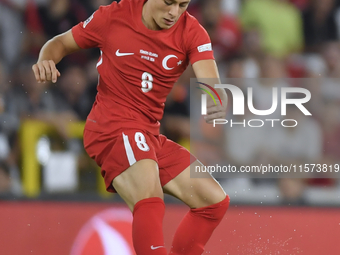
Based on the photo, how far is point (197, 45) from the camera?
8.07ft

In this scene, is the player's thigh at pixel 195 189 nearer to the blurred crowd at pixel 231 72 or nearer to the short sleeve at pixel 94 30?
the short sleeve at pixel 94 30

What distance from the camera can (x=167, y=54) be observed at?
2.48 m

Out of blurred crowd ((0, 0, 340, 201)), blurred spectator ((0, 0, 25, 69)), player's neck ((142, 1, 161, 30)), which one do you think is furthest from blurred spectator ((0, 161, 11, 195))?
player's neck ((142, 1, 161, 30))

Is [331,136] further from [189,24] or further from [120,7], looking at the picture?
[120,7]

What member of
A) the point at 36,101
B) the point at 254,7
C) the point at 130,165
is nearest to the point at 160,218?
the point at 130,165

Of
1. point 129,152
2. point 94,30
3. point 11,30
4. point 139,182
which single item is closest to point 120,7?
point 94,30

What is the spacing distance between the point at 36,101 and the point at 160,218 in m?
2.45

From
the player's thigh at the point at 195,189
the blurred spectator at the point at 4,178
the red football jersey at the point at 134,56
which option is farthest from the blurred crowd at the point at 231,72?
the red football jersey at the point at 134,56

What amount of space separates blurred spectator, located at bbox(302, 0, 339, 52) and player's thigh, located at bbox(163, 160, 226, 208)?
2.77m

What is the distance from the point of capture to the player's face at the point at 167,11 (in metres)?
2.33

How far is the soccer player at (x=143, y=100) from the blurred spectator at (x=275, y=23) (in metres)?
2.41

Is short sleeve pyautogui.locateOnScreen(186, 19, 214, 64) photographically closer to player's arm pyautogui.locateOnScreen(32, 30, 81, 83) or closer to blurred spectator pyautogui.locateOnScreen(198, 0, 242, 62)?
player's arm pyautogui.locateOnScreen(32, 30, 81, 83)

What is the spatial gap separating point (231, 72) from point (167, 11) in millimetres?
2280

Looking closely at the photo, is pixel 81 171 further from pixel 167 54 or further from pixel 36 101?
pixel 167 54
